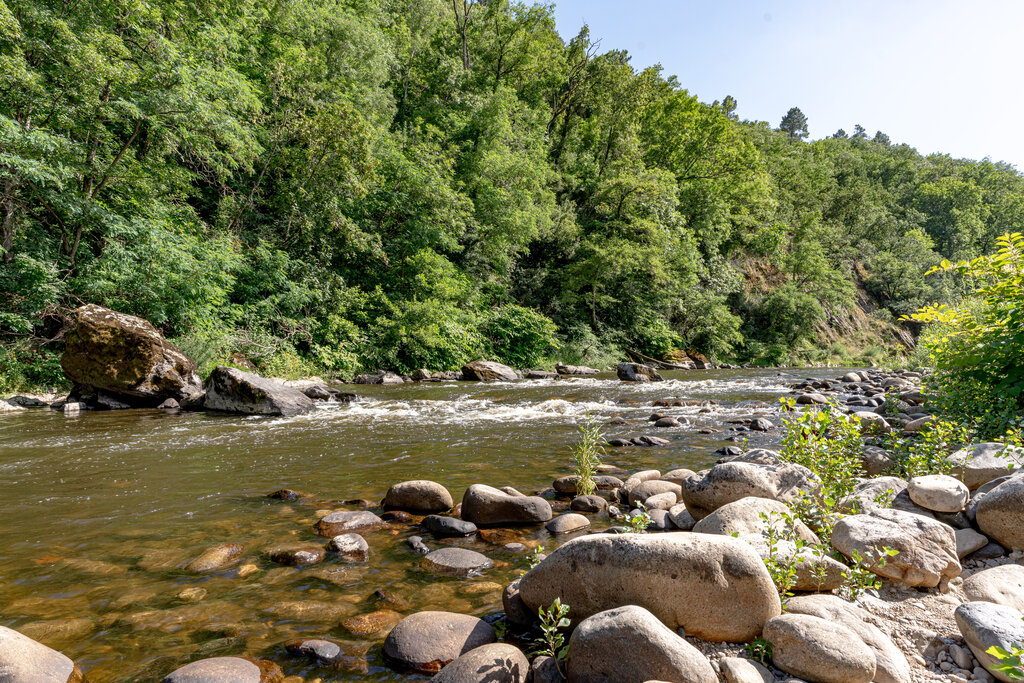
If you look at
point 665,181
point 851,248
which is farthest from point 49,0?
point 851,248

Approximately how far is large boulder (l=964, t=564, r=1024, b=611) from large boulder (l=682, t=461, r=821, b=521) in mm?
1372

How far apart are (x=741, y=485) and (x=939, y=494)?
1.45 metres

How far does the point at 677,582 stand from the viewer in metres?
2.80

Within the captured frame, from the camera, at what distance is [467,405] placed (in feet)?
42.9

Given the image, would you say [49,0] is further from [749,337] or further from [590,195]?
[749,337]

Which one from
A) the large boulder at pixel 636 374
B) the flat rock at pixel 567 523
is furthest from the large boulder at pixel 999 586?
the large boulder at pixel 636 374

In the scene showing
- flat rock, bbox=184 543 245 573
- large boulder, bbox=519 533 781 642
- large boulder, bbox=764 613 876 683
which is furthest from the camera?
flat rock, bbox=184 543 245 573

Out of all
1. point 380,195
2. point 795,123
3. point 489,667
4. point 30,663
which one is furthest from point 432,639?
point 795,123

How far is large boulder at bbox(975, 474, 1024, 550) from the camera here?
350cm

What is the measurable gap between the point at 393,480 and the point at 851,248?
54.4 metres

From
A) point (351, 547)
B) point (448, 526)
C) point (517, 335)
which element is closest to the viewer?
point (351, 547)

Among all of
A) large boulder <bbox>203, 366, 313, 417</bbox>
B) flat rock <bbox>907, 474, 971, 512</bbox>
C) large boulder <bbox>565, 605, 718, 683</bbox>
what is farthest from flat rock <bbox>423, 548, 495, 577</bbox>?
large boulder <bbox>203, 366, 313, 417</bbox>

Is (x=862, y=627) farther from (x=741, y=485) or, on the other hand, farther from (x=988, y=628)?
(x=741, y=485)

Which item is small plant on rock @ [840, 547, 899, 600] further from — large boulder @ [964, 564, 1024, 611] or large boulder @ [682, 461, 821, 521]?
large boulder @ [682, 461, 821, 521]
